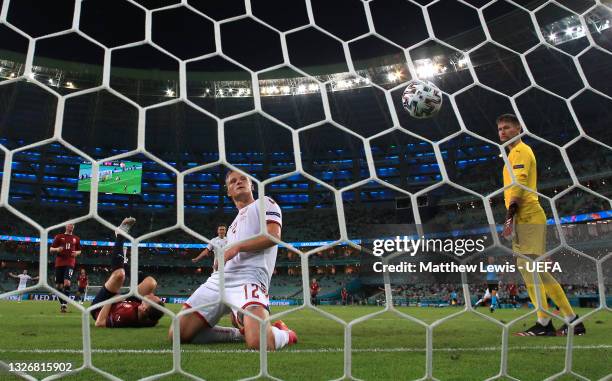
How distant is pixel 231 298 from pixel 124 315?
159 cm

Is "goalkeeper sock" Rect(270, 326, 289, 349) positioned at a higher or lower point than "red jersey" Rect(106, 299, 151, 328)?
higher

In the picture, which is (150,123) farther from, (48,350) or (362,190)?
(48,350)

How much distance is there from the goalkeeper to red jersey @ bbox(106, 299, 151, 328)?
8.91 ft

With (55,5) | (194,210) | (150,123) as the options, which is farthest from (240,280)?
(194,210)

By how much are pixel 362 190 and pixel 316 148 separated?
3460 millimetres

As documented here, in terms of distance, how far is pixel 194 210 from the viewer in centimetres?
2939

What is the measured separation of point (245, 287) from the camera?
2457 mm

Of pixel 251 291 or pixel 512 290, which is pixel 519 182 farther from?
pixel 512 290

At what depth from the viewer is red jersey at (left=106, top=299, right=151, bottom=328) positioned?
11.8 feet

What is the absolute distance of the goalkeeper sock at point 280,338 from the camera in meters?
2.44

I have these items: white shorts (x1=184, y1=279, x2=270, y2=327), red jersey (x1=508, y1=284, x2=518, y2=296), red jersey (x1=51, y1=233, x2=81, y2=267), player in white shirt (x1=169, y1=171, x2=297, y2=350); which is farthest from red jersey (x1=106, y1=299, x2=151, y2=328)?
red jersey (x1=508, y1=284, x2=518, y2=296)

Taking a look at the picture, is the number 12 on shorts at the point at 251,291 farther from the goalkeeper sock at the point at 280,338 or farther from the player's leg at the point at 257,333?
the goalkeeper sock at the point at 280,338

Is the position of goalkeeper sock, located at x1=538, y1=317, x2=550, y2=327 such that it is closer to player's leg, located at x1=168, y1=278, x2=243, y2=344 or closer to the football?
the football

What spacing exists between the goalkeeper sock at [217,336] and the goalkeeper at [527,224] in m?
1.73
